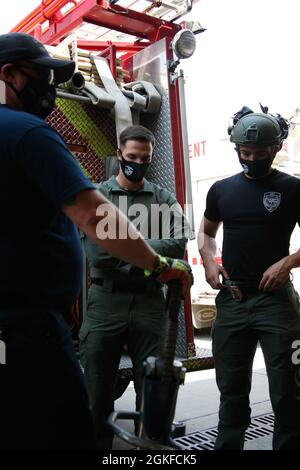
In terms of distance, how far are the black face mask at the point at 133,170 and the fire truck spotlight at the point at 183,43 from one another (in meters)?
1.30

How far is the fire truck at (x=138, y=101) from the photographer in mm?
3816

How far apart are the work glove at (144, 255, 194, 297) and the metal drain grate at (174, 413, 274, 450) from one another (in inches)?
75.2

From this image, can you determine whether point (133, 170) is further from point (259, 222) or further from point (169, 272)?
point (169, 272)

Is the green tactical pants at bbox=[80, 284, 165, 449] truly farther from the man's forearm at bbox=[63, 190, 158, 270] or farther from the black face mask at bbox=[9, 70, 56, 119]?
the black face mask at bbox=[9, 70, 56, 119]

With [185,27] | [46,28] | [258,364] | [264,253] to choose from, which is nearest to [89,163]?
[185,27]

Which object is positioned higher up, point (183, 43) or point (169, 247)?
point (183, 43)

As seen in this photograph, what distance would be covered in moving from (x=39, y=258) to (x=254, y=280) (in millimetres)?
1482

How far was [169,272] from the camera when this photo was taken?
1794 millimetres

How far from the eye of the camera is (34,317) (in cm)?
178

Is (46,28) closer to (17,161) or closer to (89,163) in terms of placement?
(89,163)

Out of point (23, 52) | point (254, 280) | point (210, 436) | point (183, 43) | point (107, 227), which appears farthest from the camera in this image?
point (183, 43)

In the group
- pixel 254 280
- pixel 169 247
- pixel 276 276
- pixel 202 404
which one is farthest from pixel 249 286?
pixel 202 404

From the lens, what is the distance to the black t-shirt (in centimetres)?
Result: 290

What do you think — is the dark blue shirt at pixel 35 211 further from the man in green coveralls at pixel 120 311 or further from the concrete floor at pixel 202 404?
the concrete floor at pixel 202 404
